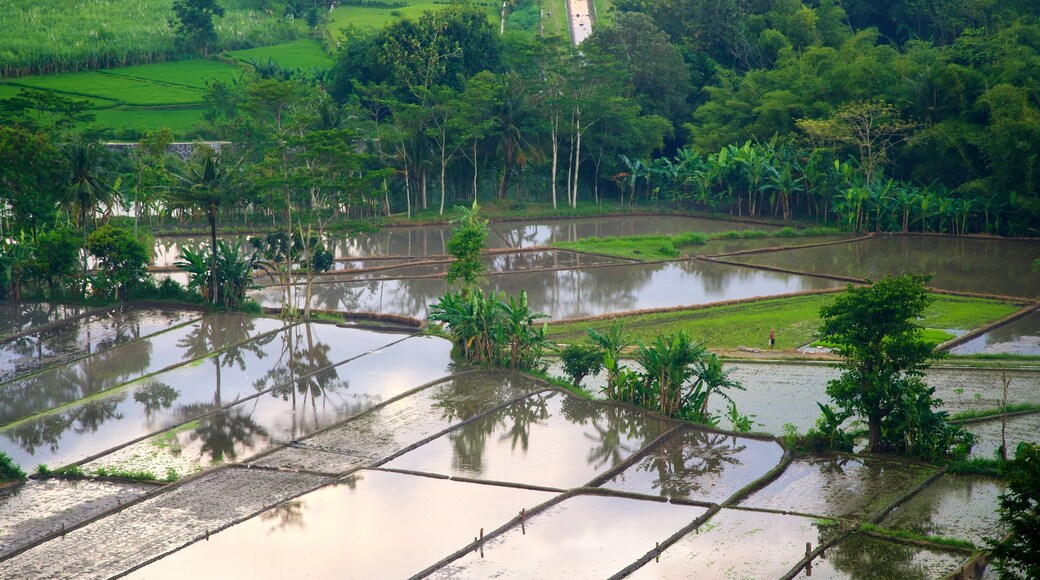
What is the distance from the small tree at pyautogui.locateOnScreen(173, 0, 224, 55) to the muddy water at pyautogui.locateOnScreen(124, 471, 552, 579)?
2059 inches

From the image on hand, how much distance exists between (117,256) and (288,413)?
10.5 metres

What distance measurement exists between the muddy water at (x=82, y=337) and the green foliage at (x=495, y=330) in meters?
7.92

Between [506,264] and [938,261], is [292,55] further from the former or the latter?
[938,261]

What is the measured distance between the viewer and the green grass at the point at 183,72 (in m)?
60.1

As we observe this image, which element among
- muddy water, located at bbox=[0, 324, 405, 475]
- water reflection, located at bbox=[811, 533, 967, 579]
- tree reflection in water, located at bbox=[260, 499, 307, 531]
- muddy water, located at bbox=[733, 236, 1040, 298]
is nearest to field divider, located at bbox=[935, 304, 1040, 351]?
muddy water, located at bbox=[733, 236, 1040, 298]

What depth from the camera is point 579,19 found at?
7362 cm

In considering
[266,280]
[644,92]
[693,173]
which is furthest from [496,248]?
[644,92]

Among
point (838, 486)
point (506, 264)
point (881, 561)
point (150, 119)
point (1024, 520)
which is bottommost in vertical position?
point (881, 561)

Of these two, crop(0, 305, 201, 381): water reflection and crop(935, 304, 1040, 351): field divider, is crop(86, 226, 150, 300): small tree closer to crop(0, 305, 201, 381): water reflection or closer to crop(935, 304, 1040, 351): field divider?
crop(0, 305, 201, 381): water reflection

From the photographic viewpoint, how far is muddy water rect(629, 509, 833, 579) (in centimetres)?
1491

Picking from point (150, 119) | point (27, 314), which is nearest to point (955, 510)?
point (27, 314)

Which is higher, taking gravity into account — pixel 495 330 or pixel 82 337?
pixel 495 330

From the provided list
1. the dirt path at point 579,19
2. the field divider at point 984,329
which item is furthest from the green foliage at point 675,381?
the dirt path at point 579,19

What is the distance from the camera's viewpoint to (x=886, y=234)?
41.0m
